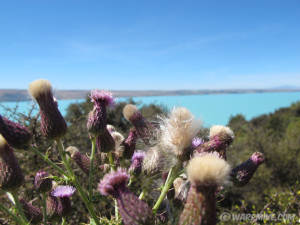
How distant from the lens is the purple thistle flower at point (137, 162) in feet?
6.42

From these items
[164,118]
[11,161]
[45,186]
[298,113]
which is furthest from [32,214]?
[298,113]

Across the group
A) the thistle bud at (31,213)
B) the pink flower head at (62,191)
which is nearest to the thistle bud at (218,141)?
the pink flower head at (62,191)

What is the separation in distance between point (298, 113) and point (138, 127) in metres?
32.5

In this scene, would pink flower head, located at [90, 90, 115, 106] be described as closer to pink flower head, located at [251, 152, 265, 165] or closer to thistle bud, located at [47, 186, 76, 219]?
thistle bud, located at [47, 186, 76, 219]

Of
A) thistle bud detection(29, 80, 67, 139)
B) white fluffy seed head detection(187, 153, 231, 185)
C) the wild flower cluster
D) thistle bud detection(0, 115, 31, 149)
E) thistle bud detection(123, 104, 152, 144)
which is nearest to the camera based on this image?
white fluffy seed head detection(187, 153, 231, 185)

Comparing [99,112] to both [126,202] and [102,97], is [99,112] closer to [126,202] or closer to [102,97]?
[102,97]

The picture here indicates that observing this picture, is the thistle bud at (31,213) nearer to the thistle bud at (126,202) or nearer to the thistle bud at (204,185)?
the thistle bud at (126,202)

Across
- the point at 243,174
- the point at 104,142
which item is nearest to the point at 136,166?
the point at 104,142

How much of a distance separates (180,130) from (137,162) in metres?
0.63

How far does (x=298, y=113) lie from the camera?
28984 millimetres

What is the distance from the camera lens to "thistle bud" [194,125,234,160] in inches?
63.2

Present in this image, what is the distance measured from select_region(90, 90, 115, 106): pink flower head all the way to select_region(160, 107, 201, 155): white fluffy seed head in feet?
1.75

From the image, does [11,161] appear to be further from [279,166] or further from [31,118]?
[279,166]

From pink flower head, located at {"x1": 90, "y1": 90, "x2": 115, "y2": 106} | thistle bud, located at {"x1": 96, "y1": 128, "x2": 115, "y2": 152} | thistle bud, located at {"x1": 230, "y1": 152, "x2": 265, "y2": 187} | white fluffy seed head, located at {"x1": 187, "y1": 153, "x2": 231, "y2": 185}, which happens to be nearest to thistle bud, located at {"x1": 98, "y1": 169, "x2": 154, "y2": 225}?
white fluffy seed head, located at {"x1": 187, "y1": 153, "x2": 231, "y2": 185}
